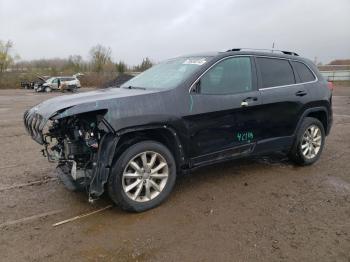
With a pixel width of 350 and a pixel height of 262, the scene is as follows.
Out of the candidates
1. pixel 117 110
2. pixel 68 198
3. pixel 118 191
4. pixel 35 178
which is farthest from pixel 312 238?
pixel 35 178

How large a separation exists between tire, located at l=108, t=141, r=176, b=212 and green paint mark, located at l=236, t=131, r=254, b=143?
Answer: 3.41 feet

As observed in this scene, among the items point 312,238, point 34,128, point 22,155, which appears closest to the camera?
point 312,238

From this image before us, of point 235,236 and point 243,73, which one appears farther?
point 243,73

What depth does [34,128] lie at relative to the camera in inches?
162

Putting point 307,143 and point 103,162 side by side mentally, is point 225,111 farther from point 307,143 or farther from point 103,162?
point 307,143

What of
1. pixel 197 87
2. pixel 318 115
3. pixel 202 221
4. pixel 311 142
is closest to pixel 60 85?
pixel 318 115

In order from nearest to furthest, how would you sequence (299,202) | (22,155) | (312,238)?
(312,238) → (299,202) → (22,155)

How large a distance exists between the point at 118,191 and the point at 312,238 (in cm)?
202

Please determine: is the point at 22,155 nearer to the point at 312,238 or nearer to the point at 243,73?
the point at 243,73

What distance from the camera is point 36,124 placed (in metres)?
4.04

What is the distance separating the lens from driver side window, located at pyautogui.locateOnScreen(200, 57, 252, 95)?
454 cm

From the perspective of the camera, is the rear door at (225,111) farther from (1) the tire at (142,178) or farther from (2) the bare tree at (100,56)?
(2) the bare tree at (100,56)

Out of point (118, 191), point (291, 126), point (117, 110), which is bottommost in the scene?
point (118, 191)

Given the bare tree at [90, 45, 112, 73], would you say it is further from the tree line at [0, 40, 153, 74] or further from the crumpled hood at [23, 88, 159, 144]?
the crumpled hood at [23, 88, 159, 144]
